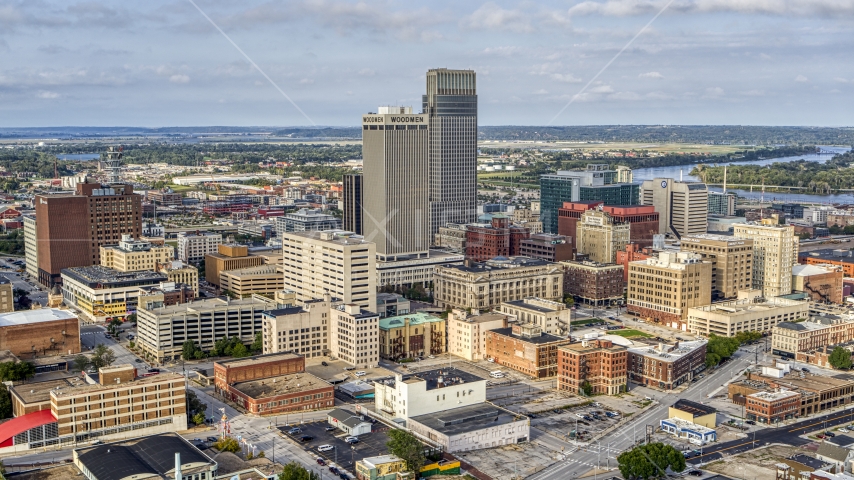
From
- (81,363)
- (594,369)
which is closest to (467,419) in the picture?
(594,369)

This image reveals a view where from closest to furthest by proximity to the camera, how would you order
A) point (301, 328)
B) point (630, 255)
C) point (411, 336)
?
1. point (301, 328)
2. point (411, 336)
3. point (630, 255)

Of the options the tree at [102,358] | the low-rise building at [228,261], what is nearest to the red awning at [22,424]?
the tree at [102,358]

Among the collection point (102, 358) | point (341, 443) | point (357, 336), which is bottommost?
point (341, 443)

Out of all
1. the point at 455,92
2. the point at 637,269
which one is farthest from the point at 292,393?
the point at 455,92

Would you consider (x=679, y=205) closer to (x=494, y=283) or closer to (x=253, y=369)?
(x=494, y=283)

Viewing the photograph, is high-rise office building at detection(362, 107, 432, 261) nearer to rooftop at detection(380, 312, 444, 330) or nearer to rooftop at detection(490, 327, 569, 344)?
rooftop at detection(380, 312, 444, 330)

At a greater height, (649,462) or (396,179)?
(396,179)

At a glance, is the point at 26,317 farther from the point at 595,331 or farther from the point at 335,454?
the point at 595,331
